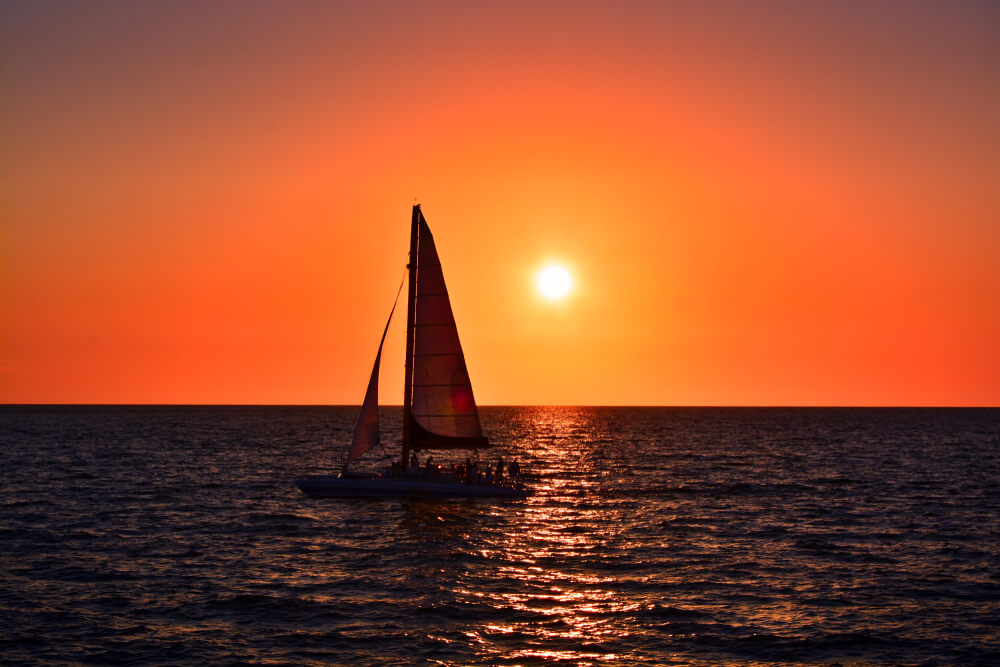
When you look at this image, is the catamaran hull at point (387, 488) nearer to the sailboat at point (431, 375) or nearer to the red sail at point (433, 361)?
the sailboat at point (431, 375)

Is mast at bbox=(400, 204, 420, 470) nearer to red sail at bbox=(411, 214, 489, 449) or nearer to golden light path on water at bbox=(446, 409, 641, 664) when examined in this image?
red sail at bbox=(411, 214, 489, 449)

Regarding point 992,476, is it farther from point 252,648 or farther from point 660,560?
point 252,648

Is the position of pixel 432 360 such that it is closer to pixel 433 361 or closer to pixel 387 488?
pixel 433 361

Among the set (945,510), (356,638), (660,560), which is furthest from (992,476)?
(356,638)

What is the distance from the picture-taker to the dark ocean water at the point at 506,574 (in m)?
25.1

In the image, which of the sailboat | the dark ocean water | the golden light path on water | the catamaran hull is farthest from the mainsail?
the golden light path on water

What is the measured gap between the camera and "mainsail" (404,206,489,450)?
170 feet

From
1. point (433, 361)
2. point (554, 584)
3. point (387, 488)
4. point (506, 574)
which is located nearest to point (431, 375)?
point (433, 361)

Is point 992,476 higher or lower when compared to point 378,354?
lower

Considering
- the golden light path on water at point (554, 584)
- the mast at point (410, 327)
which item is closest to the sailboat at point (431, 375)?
the mast at point (410, 327)

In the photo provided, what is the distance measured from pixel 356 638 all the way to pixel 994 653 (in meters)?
17.7

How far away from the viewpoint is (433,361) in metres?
51.9

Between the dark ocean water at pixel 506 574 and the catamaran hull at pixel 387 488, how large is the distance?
1.41 meters

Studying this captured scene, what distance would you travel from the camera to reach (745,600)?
3009 cm
